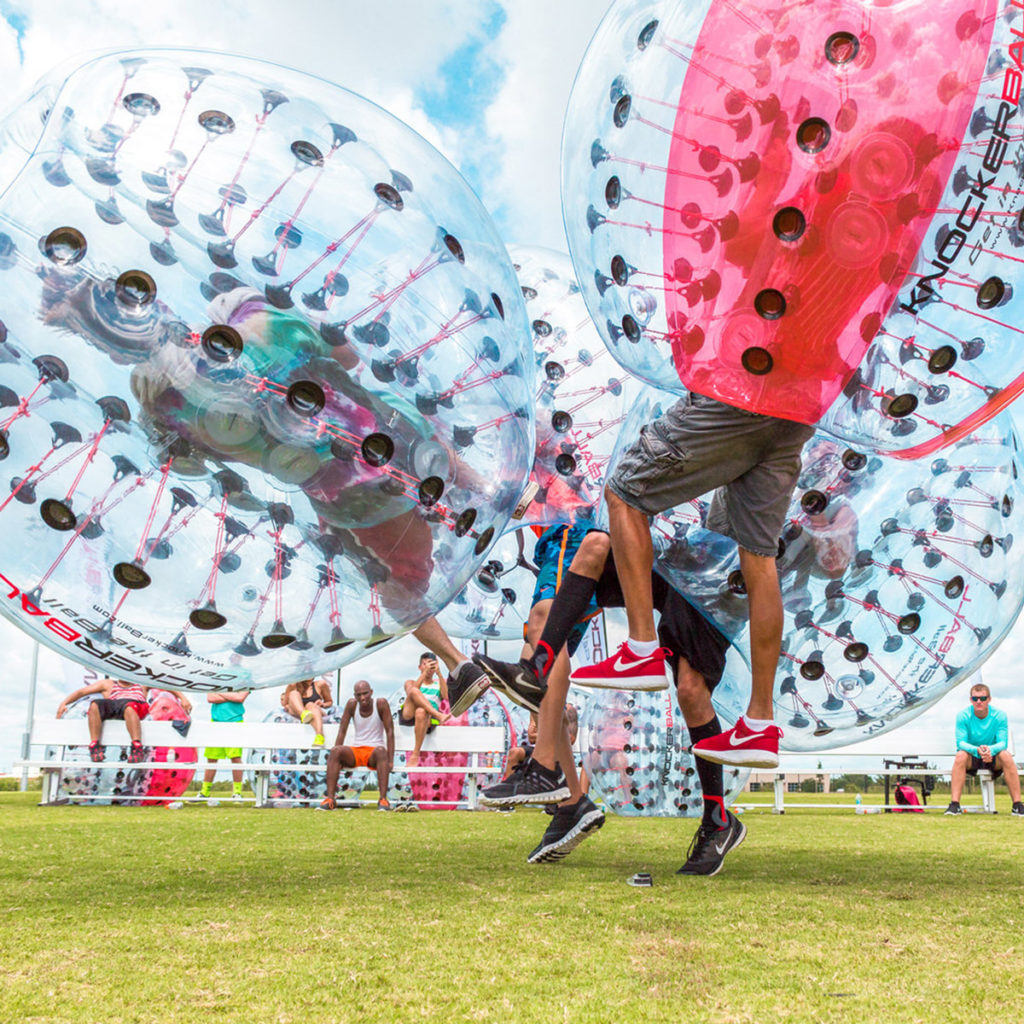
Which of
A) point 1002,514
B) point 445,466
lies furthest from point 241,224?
point 1002,514

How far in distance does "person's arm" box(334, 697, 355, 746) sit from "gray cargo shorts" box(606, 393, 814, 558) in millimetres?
7124

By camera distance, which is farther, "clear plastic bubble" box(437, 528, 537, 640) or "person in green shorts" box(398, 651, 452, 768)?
"person in green shorts" box(398, 651, 452, 768)

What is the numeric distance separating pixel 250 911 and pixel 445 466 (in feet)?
4.74

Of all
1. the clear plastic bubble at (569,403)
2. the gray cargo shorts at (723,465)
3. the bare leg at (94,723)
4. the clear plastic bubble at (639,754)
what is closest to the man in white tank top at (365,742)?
the bare leg at (94,723)

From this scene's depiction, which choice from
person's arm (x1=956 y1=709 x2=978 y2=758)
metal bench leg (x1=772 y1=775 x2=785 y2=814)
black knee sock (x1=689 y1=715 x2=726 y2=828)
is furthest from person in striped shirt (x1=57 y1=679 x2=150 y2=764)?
person's arm (x1=956 y1=709 x2=978 y2=758)

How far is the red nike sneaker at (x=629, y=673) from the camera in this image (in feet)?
11.2

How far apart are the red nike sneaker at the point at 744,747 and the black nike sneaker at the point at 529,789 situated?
21.5 inches

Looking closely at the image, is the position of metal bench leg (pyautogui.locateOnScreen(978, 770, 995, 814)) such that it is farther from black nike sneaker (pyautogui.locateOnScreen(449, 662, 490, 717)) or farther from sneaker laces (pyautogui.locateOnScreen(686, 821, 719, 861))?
black nike sneaker (pyautogui.locateOnScreen(449, 662, 490, 717))

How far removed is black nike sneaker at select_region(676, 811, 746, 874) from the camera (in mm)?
3926

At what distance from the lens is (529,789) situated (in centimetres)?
362

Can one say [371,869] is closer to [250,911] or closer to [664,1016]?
[250,911]

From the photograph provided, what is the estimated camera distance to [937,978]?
6.57ft

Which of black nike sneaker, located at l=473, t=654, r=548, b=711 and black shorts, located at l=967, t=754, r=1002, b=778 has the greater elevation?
A: black nike sneaker, located at l=473, t=654, r=548, b=711

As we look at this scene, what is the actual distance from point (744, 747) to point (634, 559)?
764mm
